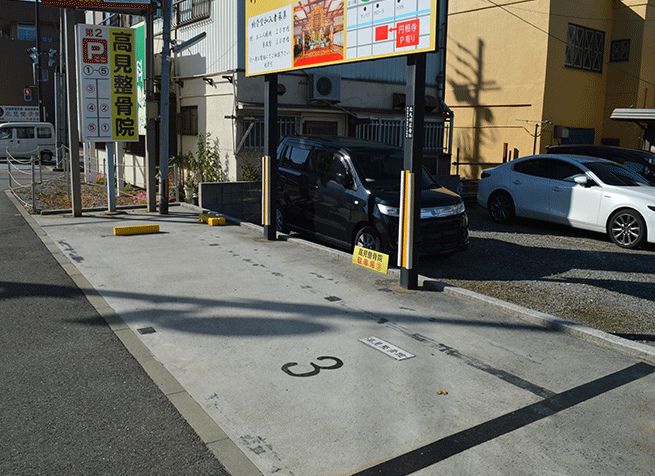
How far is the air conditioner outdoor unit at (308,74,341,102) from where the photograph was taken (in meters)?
14.8

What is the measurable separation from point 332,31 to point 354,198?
245 cm

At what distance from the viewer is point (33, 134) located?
3180cm

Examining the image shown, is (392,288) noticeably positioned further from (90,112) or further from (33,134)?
(33,134)

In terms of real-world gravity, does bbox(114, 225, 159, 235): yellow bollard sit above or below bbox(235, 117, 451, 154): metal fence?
below

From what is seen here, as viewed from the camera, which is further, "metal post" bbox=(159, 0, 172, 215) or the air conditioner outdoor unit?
the air conditioner outdoor unit

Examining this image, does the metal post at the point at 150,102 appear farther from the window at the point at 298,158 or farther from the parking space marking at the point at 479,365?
the parking space marking at the point at 479,365

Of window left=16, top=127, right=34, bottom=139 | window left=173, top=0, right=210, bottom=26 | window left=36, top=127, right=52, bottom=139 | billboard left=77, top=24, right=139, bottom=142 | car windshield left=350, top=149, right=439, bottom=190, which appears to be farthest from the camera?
window left=36, top=127, right=52, bottom=139

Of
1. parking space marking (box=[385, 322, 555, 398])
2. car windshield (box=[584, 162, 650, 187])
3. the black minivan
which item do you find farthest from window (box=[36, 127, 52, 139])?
parking space marking (box=[385, 322, 555, 398])

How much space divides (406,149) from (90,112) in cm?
819

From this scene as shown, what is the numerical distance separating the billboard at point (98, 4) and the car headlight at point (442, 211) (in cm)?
778

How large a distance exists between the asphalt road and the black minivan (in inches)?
160

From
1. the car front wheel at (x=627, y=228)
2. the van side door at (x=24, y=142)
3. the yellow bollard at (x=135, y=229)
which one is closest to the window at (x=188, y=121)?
the yellow bollard at (x=135, y=229)

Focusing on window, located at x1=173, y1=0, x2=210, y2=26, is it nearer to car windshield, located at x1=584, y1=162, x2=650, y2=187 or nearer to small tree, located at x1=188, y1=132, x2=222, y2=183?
small tree, located at x1=188, y1=132, x2=222, y2=183

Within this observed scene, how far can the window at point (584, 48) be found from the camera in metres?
22.6
